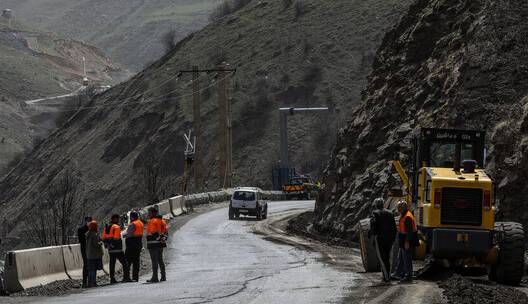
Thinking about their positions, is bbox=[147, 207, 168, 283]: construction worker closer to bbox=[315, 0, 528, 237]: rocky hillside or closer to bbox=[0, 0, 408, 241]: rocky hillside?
bbox=[315, 0, 528, 237]: rocky hillside

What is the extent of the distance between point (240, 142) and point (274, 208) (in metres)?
43.5

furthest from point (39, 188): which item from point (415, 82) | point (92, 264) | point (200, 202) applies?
point (92, 264)

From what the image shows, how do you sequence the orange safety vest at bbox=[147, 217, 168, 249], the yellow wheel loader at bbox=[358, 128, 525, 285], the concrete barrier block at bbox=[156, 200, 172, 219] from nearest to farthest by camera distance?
the yellow wheel loader at bbox=[358, 128, 525, 285] < the orange safety vest at bbox=[147, 217, 168, 249] < the concrete barrier block at bbox=[156, 200, 172, 219]

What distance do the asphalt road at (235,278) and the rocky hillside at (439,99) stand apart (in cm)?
455

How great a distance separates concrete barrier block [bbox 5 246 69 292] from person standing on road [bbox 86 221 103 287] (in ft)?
2.71

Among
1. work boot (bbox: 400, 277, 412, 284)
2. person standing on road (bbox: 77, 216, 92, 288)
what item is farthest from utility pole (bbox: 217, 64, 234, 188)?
work boot (bbox: 400, 277, 412, 284)

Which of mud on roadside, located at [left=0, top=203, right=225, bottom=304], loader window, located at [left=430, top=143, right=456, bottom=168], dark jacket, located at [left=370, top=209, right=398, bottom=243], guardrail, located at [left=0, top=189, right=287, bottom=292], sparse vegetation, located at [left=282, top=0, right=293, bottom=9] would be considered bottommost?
mud on roadside, located at [left=0, top=203, right=225, bottom=304]

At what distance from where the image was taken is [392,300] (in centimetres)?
1838

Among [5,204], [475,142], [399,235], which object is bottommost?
[5,204]

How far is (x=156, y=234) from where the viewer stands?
Result: 25203 millimetres

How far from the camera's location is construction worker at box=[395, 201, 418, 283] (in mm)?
22172

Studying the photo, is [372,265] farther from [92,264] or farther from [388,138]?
[388,138]

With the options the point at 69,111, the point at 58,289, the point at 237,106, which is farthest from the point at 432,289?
the point at 69,111

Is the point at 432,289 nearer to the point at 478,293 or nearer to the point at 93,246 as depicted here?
the point at 478,293
